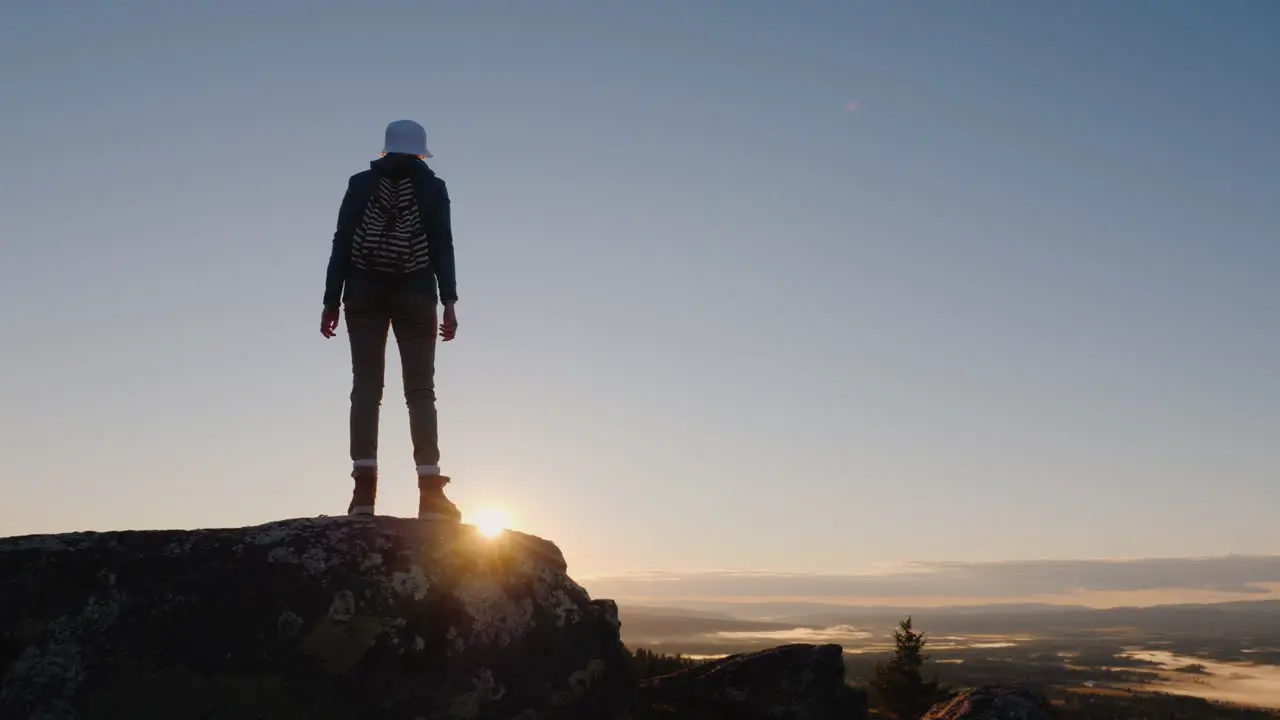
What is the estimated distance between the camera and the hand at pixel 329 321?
8.30m

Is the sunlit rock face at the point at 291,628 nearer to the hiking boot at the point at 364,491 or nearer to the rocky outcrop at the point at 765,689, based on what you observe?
the hiking boot at the point at 364,491

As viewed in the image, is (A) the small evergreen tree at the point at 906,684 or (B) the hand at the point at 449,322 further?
(A) the small evergreen tree at the point at 906,684

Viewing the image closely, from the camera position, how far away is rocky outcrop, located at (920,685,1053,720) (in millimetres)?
12789

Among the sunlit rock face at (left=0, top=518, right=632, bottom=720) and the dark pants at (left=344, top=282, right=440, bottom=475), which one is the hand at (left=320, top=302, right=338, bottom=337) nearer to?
the dark pants at (left=344, top=282, right=440, bottom=475)

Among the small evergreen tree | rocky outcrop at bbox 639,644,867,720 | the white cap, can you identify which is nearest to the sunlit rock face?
the white cap

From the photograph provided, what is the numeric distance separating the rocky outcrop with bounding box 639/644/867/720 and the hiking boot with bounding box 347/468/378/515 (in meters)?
6.27

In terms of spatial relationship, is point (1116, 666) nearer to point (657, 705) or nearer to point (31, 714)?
point (657, 705)

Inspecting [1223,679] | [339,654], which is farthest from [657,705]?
[1223,679]

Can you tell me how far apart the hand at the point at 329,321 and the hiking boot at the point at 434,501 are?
145cm

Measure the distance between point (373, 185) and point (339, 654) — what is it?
13.0 ft

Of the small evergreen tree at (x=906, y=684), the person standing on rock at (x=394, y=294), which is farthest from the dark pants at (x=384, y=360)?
the small evergreen tree at (x=906, y=684)

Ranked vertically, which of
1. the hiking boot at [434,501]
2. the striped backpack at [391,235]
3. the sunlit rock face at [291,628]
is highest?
the striped backpack at [391,235]

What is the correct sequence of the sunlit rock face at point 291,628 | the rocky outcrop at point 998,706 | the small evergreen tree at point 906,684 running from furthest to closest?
the small evergreen tree at point 906,684, the rocky outcrop at point 998,706, the sunlit rock face at point 291,628

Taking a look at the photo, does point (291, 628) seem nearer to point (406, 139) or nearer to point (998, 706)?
point (406, 139)
